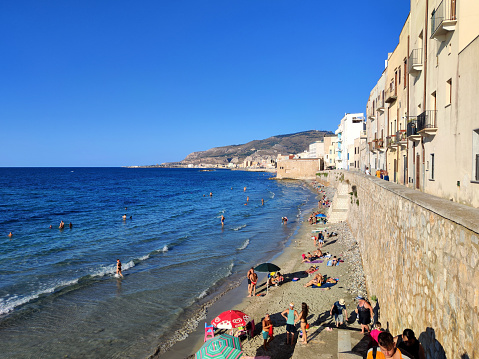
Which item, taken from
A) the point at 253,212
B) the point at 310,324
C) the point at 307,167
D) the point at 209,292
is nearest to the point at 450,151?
the point at 310,324

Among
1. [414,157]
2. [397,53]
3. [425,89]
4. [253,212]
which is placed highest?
[397,53]

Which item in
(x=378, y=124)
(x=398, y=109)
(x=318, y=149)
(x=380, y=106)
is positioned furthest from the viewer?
(x=318, y=149)

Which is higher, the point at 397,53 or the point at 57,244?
the point at 397,53

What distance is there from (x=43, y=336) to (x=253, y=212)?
3375cm

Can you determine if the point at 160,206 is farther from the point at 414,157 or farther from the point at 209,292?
the point at 414,157

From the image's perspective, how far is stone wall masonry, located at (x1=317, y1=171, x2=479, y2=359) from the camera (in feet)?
14.0

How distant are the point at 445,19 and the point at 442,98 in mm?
2379

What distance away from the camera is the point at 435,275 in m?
5.50

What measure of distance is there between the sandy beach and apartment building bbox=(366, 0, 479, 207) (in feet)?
17.0

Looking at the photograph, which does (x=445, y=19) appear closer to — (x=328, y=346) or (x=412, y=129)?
(x=412, y=129)

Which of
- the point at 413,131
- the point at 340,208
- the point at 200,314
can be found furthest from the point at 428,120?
the point at 340,208

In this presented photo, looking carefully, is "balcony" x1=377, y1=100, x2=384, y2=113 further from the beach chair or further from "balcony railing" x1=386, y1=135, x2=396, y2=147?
the beach chair

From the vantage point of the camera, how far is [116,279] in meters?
18.4

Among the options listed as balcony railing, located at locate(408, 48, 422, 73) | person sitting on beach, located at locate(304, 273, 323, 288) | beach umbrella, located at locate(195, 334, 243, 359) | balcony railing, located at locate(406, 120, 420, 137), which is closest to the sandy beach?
person sitting on beach, located at locate(304, 273, 323, 288)
